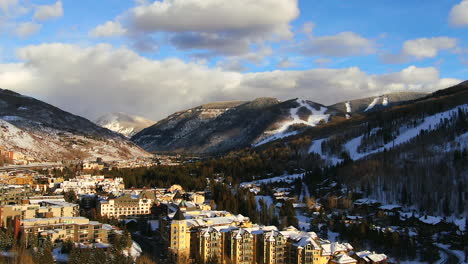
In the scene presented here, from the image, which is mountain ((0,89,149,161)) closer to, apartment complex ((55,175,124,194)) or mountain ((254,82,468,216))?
apartment complex ((55,175,124,194))

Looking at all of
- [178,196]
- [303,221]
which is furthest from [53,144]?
[303,221]

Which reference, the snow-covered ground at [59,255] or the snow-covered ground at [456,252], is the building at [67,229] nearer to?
the snow-covered ground at [59,255]

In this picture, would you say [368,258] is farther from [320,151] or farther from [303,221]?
[320,151]

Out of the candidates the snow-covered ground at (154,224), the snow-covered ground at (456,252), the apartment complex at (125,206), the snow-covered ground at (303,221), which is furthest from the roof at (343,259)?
the apartment complex at (125,206)

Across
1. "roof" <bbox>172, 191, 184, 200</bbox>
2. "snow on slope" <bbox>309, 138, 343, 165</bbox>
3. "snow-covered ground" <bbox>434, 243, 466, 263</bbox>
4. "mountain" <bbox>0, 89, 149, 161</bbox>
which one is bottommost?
"snow-covered ground" <bbox>434, 243, 466, 263</bbox>

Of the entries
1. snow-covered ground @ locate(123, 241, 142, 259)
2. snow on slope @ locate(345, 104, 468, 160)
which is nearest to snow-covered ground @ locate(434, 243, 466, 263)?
snow-covered ground @ locate(123, 241, 142, 259)
